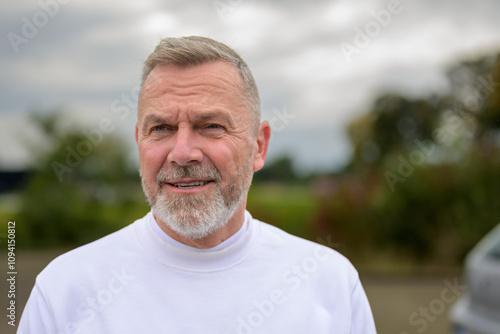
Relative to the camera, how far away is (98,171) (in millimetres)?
9359

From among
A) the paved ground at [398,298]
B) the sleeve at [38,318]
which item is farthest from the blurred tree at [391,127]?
the sleeve at [38,318]

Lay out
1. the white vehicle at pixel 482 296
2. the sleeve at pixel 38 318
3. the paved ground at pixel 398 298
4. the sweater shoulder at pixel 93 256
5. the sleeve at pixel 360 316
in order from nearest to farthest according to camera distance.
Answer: the sleeve at pixel 38 318, the sweater shoulder at pixel 93 256, the sleeve at pixel 360 316, the white vehicle at pixel 482 296, the paved ground at pixel 398 298

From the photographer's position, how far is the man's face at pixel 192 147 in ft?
6.48

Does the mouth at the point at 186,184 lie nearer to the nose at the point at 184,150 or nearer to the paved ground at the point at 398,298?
the nose at the point at 184,150

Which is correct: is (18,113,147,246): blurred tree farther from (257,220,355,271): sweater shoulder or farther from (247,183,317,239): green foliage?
(257,220,355,271): sweater shoulder

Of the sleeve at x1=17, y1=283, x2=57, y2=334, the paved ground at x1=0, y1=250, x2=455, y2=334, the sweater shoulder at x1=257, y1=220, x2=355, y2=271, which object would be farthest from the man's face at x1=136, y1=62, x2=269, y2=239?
the paved ground at x1=0, y1=250, x2=455, y2=334

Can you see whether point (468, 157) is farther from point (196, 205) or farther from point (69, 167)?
point (196, 205)

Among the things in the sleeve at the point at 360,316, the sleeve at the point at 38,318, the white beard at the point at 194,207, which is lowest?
the sleeve at the point at 360,316

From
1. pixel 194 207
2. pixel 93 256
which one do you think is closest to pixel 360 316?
pixel 194 207

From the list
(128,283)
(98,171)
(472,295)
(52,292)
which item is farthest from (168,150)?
(98,171)

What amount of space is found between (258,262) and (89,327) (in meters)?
0.67

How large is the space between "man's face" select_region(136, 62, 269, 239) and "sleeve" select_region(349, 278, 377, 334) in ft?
1.95

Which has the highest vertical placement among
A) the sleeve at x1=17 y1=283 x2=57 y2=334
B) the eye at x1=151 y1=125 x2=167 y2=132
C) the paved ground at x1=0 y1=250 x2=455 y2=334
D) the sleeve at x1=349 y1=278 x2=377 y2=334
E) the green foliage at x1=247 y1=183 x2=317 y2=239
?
the eye at x1=151 y1=125 x2=167 y2=132

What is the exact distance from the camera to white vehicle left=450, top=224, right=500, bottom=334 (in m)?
3.85
